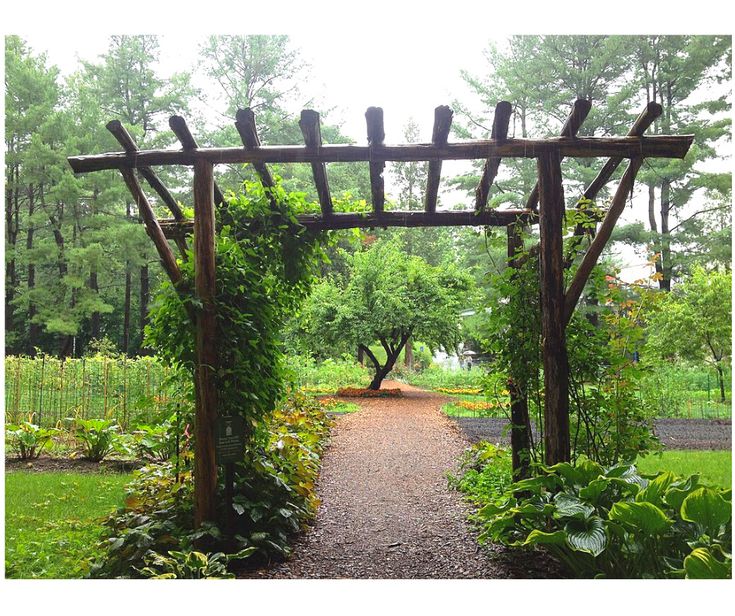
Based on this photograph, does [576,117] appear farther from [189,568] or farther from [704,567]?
[189,568]

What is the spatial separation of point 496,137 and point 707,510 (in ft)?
6.72

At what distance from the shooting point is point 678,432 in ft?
25.8

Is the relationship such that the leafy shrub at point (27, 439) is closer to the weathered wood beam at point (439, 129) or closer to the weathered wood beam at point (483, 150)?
the weathered wood beam at point (483, 150)

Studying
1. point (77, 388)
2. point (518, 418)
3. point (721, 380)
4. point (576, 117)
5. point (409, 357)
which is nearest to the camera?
point (576, 117)

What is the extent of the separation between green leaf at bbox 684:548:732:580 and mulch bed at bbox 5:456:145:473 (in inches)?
199

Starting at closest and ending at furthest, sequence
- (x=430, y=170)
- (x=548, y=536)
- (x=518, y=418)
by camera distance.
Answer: (x=548, y=536)
(x=430, y=170)
(x=518, y=418)

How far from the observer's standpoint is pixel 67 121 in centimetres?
1277

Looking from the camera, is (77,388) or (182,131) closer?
(182,131)

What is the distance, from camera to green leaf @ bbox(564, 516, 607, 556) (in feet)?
7.97


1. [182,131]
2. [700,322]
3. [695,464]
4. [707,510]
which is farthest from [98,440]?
[700,322]

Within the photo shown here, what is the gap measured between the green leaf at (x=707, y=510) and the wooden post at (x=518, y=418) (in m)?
1.24

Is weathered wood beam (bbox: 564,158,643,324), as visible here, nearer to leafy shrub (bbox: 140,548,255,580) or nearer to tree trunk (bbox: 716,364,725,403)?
leafy shrub (bbox: 140,548,255,580)

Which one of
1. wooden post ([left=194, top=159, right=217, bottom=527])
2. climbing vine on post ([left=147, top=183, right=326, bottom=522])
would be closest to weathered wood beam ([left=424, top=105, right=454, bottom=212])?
climbing vine on post ([left=147, top=183, right=326, bottom=522])

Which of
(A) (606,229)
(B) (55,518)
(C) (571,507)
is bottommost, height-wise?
(B) (55,518)
